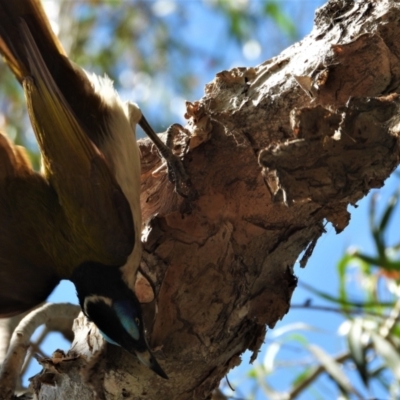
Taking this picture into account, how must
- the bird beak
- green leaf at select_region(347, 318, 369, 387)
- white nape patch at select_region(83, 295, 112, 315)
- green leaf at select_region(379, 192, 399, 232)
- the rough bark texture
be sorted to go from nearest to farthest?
the bird beak
the rough bark texture
white nape patch at select_region(83, 295, 112, 315)
green leaf at select_region(347, 318, 369, 387)
green leaf at select_region(379, 192, 399, 232)

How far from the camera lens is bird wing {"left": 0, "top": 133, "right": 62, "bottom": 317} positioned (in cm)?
251

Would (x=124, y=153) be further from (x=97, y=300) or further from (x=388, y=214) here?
(x=388, y=214)

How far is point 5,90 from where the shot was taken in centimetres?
580

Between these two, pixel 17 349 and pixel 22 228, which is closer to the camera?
pixel 17 349

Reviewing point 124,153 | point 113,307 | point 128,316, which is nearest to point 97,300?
point 113,307

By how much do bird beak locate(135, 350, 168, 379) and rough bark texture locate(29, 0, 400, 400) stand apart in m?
0.04

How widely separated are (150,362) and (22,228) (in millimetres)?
936

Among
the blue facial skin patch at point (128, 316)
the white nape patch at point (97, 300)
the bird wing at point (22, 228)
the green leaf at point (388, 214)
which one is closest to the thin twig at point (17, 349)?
the bird wing at point (22, 228)

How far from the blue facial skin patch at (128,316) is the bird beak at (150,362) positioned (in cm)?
7

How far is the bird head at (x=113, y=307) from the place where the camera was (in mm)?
1929

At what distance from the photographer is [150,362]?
73.4 inches

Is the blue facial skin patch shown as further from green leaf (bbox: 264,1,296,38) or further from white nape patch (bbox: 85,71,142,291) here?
green leaf (bbox: 264,1,296,38)

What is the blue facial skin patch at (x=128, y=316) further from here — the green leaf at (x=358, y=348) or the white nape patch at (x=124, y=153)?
the green leaf at (x=358, y=348)

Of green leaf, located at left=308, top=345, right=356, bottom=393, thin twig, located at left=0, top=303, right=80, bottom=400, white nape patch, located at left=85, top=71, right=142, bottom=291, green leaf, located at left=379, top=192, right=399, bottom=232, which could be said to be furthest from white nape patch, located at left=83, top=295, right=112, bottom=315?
green leaf, located at left=379, top=192, right=399, bottom=232
